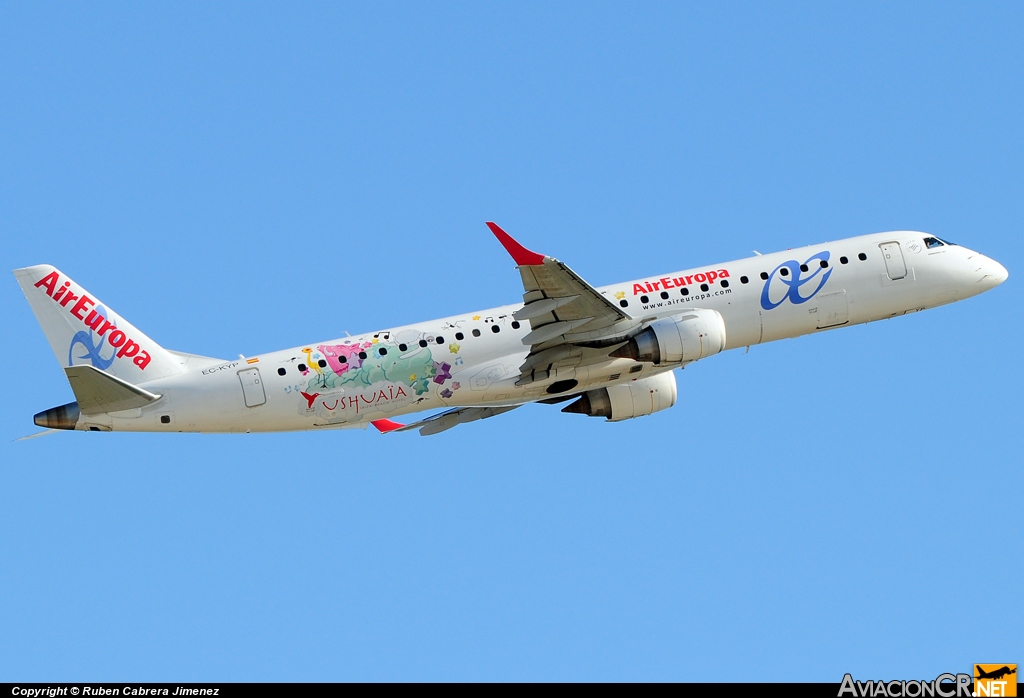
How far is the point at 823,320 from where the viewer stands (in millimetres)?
44812

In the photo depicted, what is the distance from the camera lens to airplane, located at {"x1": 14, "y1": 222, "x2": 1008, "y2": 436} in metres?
40.9

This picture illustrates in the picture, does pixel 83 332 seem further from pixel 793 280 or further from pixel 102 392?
pixel 793 280

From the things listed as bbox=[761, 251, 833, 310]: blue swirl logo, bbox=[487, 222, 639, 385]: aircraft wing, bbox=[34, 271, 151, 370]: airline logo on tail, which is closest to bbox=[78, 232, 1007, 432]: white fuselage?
bbox=[761, 251, 833, 310]: blue swirl logo

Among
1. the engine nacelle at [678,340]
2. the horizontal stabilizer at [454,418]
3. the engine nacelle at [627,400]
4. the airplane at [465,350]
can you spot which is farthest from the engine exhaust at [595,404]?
the engine nacelle at [678,340]

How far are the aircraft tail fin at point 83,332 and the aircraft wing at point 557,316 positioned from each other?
11646 millimetres

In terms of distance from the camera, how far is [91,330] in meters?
41.9

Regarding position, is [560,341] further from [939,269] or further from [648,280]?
[939,269]

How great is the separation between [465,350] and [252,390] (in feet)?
22.9

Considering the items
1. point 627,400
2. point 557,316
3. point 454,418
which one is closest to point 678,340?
point 557,316

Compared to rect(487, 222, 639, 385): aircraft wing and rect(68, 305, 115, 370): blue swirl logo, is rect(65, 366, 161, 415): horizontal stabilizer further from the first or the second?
rect(487, 222, 639, 385): aircraft wing

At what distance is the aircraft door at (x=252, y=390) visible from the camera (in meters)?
41.5

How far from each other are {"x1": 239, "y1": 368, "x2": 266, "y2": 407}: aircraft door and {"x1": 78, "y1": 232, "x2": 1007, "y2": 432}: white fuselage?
0.15 feet

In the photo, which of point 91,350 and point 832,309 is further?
point 832,309

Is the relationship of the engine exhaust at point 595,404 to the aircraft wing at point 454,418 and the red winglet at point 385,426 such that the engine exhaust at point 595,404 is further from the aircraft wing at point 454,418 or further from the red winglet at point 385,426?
the red winglet at point 385,426
